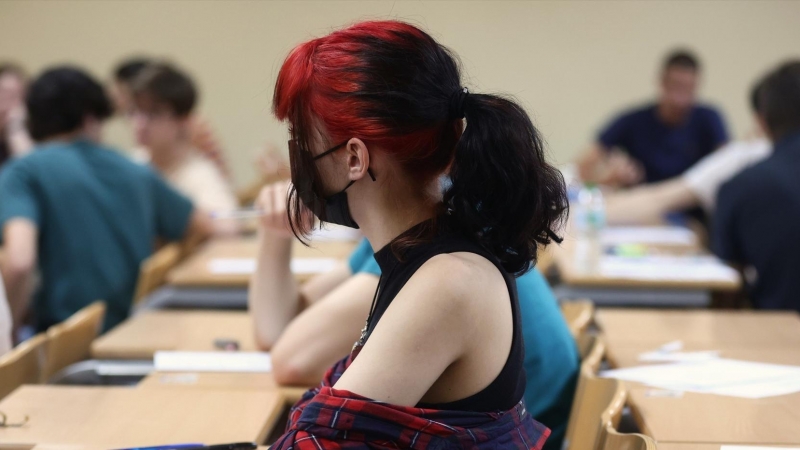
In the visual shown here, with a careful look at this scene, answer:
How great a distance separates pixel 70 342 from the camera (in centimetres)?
225

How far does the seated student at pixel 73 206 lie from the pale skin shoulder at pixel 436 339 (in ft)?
7.26

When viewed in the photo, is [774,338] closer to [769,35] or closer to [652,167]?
[652,167]

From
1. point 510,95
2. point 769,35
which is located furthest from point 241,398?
point 769,35

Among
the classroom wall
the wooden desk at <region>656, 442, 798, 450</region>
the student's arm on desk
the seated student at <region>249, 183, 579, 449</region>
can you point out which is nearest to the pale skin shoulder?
the wooden desk at <region>656, 442, 798, 450</region>

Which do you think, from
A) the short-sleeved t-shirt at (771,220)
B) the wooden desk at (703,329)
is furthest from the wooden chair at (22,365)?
the short-sleeved t-shirt at (771,220)

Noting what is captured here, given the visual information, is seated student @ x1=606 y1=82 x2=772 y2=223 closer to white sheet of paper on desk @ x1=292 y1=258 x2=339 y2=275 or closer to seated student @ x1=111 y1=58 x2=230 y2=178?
white sheet of paper on desk @ x1=292 y1=258 x2=339 y2=275

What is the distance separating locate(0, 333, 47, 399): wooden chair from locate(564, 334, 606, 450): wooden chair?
118cm

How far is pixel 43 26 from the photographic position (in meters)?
7.07

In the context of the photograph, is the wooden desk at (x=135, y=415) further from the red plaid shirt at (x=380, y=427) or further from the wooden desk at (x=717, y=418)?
the wooden desk at (x=717, y=418)

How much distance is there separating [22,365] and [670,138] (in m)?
4.89

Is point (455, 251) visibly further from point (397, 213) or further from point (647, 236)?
point (647, 236)

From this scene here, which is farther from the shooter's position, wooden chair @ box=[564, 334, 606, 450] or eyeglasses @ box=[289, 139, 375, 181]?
wooden chair @ box=[564, 334, 606, 450]

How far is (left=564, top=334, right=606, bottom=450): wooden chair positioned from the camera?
1.69m

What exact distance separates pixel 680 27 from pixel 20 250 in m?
5.32
